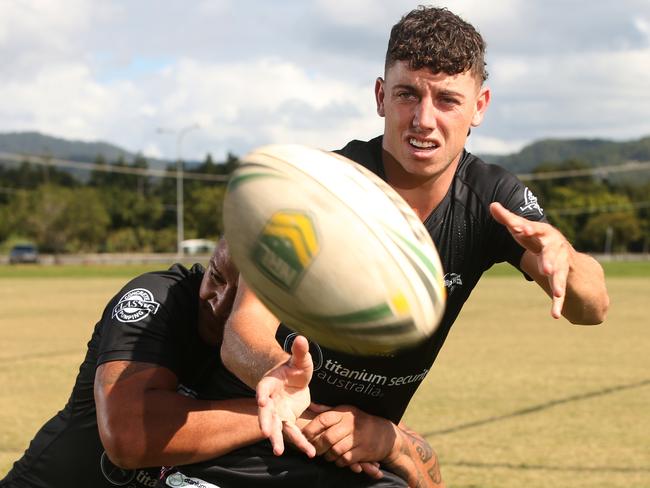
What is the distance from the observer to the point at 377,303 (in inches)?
120

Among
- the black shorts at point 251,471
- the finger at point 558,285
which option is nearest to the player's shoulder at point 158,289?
the black shorts at point 251,471

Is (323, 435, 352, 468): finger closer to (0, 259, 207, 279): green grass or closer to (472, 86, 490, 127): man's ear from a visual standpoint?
(472, 86, 490, 127): man's ear

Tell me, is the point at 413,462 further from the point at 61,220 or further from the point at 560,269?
the point at 61,220

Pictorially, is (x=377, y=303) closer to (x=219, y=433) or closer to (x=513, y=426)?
(x=219, y=433)

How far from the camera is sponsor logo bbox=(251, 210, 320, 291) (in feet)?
10.2

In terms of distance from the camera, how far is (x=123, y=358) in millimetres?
4316

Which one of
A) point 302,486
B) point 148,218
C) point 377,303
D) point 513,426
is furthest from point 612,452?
point 148,218

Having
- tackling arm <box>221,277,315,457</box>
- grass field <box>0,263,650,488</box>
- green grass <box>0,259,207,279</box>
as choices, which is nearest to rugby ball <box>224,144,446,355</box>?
tackling arm <box>221,277,315,457</box>

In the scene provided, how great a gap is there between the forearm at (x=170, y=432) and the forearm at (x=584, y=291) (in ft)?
4.39

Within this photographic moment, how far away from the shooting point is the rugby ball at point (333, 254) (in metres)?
3.07

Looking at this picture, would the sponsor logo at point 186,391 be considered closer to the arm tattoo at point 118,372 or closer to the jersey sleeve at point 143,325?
the jersey sleeve at point 143,325

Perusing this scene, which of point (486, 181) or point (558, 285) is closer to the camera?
point (558, 285)

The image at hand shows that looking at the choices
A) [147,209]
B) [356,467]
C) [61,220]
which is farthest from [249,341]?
[147,209]

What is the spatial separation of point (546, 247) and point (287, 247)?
0.92 meters
